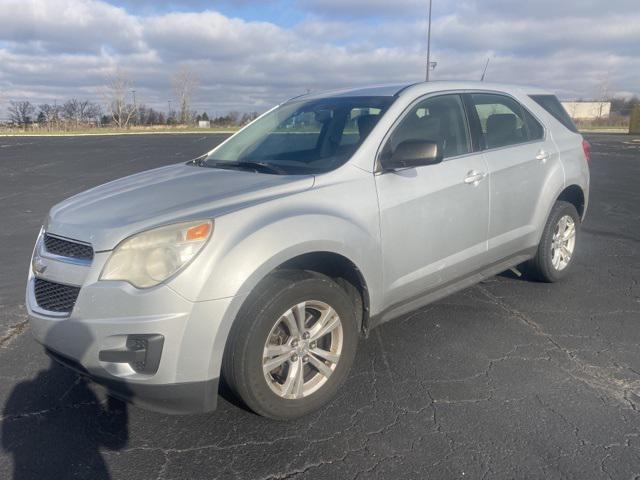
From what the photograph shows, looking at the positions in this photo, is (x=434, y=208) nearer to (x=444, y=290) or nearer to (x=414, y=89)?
(x=444, y=290)

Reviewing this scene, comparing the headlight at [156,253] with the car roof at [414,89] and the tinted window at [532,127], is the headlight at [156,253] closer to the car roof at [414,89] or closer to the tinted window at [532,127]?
the car roof at [414,89]

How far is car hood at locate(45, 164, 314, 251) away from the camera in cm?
265

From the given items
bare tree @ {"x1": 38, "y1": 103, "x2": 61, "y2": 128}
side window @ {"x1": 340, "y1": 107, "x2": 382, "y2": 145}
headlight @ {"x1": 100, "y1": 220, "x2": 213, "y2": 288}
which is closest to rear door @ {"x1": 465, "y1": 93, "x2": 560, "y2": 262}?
side window @ {"x1": 340, "y1": 107, "x2": 382, "y2": 145}

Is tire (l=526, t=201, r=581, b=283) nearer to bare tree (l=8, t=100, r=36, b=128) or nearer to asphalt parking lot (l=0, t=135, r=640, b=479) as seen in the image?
asphalt parking lot (l=0, t=135, r=640, b=479)

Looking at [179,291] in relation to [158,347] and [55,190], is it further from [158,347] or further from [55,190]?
[55,190]

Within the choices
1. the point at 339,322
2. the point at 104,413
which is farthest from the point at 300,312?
the point at 104,413

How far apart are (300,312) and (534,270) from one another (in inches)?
116

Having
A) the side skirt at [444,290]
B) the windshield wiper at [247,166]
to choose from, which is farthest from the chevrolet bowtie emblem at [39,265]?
the side skirt at [444,290]

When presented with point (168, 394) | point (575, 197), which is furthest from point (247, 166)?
point (575, 197)

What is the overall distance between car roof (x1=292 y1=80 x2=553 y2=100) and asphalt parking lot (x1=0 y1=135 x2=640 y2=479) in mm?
1786

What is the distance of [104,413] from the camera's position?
9.96 ft

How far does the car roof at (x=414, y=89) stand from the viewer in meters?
3.78

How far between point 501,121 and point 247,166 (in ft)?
7.20

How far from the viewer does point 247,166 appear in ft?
12.0
